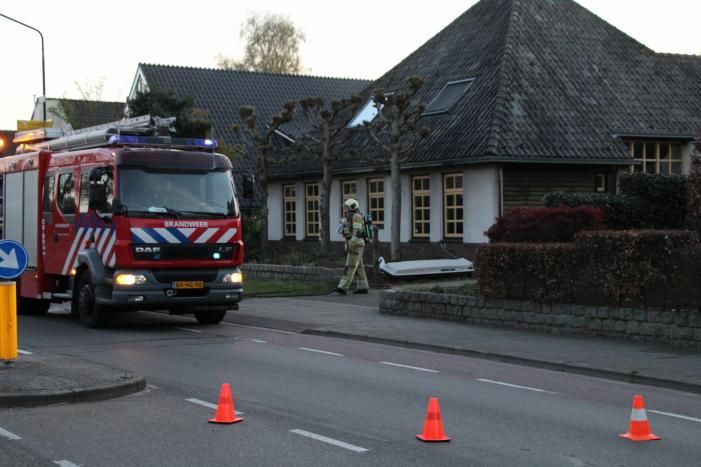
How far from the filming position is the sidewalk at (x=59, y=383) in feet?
33.4

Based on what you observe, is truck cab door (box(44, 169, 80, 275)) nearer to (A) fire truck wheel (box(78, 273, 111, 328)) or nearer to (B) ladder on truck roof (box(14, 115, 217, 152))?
(A) fire truck wheel (box(78, 273, 111, 328))

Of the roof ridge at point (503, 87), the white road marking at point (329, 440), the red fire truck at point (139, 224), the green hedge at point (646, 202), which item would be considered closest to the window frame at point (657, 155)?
the green hedge at point (646, 202)

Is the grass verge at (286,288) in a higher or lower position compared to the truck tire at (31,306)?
higher

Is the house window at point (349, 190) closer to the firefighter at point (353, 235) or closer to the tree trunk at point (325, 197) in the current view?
the tree trunk at point (325, 197)

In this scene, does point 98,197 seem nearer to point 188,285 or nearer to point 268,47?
point 188,285

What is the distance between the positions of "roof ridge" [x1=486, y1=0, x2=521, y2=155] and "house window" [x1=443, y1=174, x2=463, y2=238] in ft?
6.87

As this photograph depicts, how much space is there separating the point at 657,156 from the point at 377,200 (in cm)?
891

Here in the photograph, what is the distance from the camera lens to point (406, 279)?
25.1 metres

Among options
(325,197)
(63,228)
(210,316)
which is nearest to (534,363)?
(210,316)

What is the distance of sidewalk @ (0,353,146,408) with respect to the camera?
1017cm

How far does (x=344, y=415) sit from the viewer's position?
31.8ft

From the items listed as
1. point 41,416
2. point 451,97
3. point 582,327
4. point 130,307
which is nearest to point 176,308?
point 130,307

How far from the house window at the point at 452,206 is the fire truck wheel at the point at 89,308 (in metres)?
14.3

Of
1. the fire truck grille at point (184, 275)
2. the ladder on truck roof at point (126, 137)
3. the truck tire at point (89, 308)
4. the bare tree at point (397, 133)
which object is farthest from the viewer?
the bare tree at point (397, 133)
